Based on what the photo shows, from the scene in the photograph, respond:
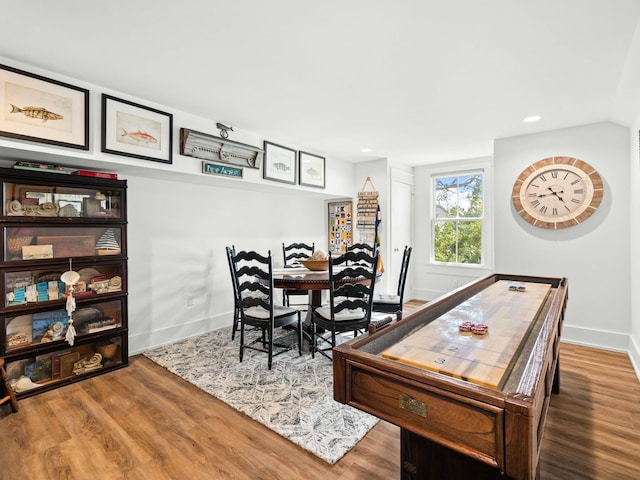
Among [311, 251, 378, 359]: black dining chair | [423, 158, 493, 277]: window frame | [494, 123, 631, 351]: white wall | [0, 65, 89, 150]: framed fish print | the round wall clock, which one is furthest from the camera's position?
[423, 158, 493, 277]: window frame

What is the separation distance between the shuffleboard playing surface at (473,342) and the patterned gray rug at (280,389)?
1.00 metres

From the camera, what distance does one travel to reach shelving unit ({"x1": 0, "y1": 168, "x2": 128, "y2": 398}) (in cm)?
242

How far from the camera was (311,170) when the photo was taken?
4.61m

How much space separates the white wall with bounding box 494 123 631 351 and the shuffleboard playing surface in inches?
87.6

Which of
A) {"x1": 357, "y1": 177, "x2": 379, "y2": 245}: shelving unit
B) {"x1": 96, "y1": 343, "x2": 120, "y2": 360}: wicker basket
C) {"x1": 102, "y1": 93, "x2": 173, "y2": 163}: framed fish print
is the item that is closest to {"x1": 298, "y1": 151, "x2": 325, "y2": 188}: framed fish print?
{"x1": 357, "y1": 177, "x2": 379, "y2": 245}: shelving unit

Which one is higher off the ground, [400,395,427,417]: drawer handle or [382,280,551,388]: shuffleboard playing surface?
[382,280,551,388]: shuffleboard playing surface

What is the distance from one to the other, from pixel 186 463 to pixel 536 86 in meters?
3.58

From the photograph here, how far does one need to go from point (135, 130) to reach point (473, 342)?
305 cm

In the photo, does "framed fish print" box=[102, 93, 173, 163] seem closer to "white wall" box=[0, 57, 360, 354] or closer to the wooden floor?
"white wall" box=[0, 57, 360, 354]

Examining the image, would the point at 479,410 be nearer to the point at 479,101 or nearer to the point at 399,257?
the point at 479,101

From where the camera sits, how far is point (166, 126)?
3.04 meters

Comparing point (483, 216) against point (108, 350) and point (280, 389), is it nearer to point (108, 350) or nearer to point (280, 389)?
point (280, 389)

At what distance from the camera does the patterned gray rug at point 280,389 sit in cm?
198

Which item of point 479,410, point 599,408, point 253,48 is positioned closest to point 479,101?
point 253,48
